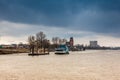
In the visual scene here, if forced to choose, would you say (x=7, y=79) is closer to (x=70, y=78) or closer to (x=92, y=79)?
(x=70, y=78)

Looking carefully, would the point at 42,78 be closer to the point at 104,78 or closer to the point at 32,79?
the point at 32,79

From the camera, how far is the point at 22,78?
55.4 m

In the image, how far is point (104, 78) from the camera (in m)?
56.5

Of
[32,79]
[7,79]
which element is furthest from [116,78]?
[7,79]

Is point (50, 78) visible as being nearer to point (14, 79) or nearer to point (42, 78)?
point (42, 78)

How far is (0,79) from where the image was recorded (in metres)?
53.0

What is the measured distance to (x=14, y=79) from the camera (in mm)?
53750

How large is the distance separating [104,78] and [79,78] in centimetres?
467

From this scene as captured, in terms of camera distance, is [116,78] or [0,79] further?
[116,78]

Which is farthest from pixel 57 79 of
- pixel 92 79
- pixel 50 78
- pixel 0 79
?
pixel 0 79

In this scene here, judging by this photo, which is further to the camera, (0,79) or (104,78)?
(104,78)

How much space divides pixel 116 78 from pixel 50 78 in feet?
40.8

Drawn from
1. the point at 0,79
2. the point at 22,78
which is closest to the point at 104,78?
the point at 22,78

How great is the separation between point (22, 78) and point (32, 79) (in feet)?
7.77
